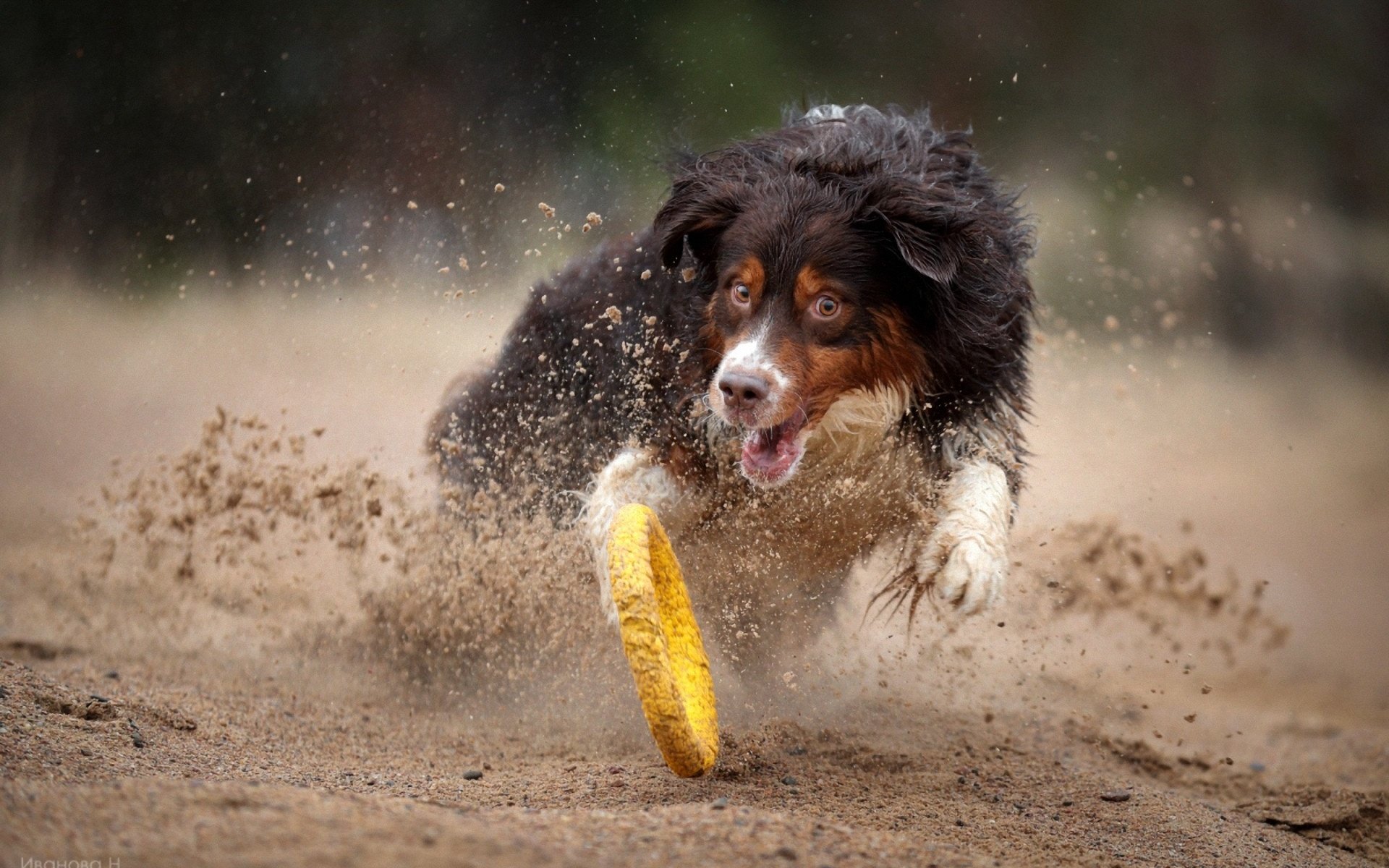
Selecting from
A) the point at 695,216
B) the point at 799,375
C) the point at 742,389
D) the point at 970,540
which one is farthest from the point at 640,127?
the point at 970,540

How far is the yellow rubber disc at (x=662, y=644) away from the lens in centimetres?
322

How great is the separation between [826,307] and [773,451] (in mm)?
524

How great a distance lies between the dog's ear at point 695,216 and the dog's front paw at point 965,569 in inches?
52.4

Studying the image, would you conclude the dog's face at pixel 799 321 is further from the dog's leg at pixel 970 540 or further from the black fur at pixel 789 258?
the dog's leg at pixel 970 540

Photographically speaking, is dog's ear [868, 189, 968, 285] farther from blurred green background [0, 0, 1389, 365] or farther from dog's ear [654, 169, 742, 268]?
blurred green background [0, 0, 1389, 365]

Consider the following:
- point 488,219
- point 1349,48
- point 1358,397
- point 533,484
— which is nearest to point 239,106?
Answer: point 488,219

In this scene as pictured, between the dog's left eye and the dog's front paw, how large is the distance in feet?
2.72

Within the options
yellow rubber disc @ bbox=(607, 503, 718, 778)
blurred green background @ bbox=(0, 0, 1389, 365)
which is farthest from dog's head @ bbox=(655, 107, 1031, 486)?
blurred green background @ bbox=(0, 0, 1389, 365)

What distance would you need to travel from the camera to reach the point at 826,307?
12.9 feet

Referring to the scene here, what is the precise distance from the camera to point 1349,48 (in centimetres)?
911

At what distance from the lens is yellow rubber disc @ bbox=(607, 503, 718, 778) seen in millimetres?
3221

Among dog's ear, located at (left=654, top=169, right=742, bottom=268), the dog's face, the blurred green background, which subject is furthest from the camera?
the blurred green background

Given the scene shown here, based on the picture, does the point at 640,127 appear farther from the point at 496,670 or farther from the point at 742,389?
the point at 742,389

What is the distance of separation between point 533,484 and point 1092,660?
328 cm
